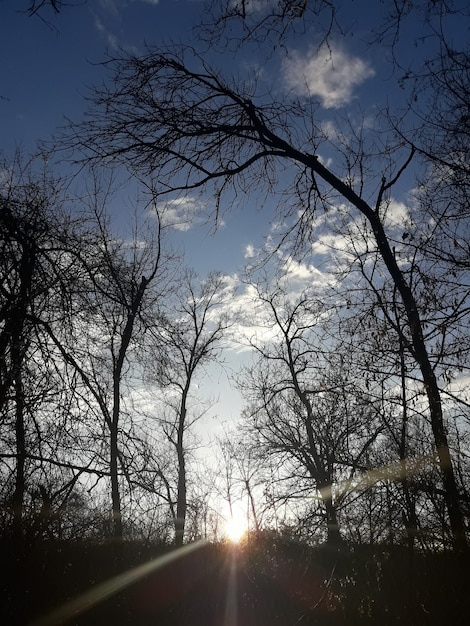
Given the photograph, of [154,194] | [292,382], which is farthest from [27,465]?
[292,382]

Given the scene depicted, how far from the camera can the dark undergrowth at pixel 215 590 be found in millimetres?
4180

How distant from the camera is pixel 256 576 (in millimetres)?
11781

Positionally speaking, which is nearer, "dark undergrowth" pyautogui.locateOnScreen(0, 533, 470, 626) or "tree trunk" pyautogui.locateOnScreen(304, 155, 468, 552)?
"tree trunk" pyautogui.locateOnScreen(304, 155, 468, 552)

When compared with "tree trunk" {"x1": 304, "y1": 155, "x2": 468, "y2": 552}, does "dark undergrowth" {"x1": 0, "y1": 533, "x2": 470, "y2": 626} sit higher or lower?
lower

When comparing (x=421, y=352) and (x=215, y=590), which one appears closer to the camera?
(x=421, y=352)

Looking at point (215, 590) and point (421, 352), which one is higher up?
point (421, 352)

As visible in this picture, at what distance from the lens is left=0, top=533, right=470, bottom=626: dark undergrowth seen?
165 inches

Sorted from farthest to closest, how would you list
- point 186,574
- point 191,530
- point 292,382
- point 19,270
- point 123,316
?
point 191,530 < point 292,382 < point 186,574 < point 123,316 < point 19,270

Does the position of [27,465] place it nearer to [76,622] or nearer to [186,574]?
[76,622]

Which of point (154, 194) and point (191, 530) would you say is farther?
point (191, 530)

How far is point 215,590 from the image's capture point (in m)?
10.1

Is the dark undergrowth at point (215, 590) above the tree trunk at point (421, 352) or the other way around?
the other way around

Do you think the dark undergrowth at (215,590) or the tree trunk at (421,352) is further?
the dark undergrowth at (215,590)

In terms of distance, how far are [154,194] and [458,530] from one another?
4.11 meters
